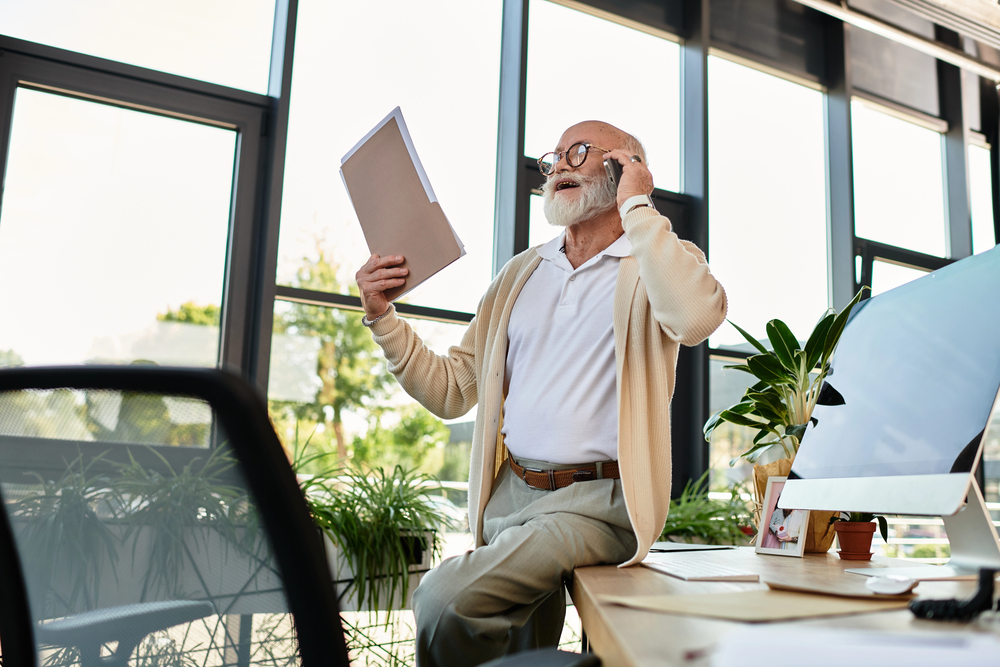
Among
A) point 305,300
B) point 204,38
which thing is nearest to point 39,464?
point 305,300

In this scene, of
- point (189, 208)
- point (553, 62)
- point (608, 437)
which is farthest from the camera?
point (553, 62)

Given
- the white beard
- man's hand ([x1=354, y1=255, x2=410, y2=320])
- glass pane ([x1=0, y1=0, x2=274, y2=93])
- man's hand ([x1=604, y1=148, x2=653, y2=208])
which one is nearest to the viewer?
man's hand ([x1=604, y1=148, x2=653, y2=208])

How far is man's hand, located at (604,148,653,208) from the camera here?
4.67 ft

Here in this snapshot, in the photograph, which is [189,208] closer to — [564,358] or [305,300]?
[305,300]

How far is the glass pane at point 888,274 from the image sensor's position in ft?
13.6

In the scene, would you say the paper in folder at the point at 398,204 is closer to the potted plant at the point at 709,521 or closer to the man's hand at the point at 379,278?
the man's hand at the point at 379,278

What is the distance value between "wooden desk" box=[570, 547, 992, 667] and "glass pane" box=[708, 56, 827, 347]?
266 centimetres

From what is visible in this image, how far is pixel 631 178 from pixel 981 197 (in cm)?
452

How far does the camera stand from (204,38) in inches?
110

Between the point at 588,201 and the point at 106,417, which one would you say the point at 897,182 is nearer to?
the point at 588,201

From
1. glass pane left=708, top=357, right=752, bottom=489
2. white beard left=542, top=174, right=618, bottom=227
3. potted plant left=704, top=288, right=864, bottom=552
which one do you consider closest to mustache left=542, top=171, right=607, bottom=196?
white beard left=542, top=174, right=618, bottom=227

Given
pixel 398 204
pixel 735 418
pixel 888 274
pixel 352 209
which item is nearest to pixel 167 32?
pixel 352 209

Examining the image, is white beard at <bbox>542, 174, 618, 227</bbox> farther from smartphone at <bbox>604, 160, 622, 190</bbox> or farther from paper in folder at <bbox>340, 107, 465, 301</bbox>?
paper in folder at <bbox>340, 107, 465, 301</bbox>

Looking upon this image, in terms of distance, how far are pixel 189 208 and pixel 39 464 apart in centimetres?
221
